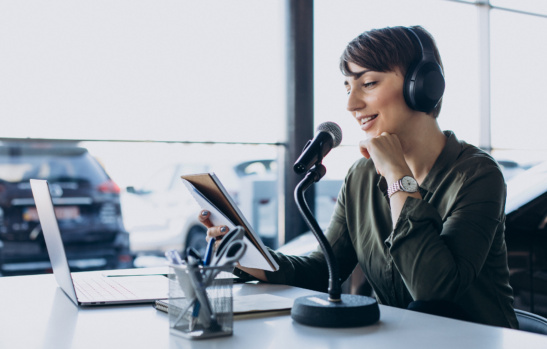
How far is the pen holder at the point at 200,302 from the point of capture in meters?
0.91

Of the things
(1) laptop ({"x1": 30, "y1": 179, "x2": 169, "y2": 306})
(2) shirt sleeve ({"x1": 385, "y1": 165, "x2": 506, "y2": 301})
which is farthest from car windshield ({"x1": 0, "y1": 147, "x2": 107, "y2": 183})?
(2) shirt sleeve ({"x1": 385, "y1": 165, "x2": 506, "y2": 301})

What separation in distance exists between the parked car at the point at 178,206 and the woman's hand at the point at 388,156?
11.6ft

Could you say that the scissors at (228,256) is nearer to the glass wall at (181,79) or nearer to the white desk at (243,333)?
the white desk at (243,333)

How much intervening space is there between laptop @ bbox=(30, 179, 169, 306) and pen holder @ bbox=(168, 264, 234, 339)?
0.98 feet

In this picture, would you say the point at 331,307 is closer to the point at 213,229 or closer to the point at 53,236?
the point at 213,229

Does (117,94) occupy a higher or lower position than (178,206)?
higher

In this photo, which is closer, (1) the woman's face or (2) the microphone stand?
(2) the microphone stand

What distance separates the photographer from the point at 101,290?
132 centimetres

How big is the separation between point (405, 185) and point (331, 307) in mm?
480

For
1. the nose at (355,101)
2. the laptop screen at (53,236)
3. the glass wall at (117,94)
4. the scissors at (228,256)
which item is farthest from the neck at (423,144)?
the glass wall at (117,94)

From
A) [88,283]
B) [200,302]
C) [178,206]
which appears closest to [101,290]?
[88,283]

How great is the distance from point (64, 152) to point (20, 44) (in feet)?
3.33

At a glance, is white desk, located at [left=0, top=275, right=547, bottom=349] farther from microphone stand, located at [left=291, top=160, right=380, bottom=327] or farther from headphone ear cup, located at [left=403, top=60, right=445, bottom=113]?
headphone ear cup, located at [left=403, top=60, right=445, bottom=113]

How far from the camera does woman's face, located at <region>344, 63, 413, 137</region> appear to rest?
5.00 feet
